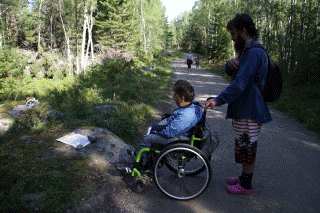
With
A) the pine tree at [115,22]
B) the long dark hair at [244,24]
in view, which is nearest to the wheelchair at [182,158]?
the long dark hair at [244,24]

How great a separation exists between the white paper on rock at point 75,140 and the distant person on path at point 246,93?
223cm

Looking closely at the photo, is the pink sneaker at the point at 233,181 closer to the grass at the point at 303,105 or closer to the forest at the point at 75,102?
the forest at the point at 75,102

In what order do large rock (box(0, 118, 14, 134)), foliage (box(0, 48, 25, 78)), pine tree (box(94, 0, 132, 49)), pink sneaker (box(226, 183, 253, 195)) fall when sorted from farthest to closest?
pine tree (box(94, 0, 132, 49)), foliage (box(0, 48, 25, 78)), large rock (box(0, 118, 14, 134)), pink sneaker (box(226, 183, 253, 195))

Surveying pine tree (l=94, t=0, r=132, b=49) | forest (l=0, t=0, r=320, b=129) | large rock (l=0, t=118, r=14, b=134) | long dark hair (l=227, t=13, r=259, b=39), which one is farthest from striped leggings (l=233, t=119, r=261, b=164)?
pine tree (l=94, t=0, r=132, b=49)

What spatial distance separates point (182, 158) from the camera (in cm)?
269

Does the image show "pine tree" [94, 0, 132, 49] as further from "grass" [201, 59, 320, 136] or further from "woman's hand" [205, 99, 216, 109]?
"woman's hand" [205, 99, 216, 109]

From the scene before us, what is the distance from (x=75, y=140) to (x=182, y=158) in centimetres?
195

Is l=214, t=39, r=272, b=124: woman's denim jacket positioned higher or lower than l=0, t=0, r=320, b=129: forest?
lower

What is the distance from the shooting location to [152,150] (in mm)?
2754

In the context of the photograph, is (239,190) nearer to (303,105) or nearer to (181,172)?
(181,172)

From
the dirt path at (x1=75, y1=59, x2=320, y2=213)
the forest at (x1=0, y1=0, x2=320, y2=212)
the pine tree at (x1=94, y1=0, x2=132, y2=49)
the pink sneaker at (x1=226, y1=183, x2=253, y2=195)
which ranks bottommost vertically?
the dirt path at (x1=75, y1=59, x2=320, y2=213)

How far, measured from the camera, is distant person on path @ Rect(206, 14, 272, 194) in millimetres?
2404

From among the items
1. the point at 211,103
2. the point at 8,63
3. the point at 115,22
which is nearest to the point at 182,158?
the point at 211,103

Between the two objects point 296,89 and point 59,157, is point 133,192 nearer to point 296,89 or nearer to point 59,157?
point 59,157
